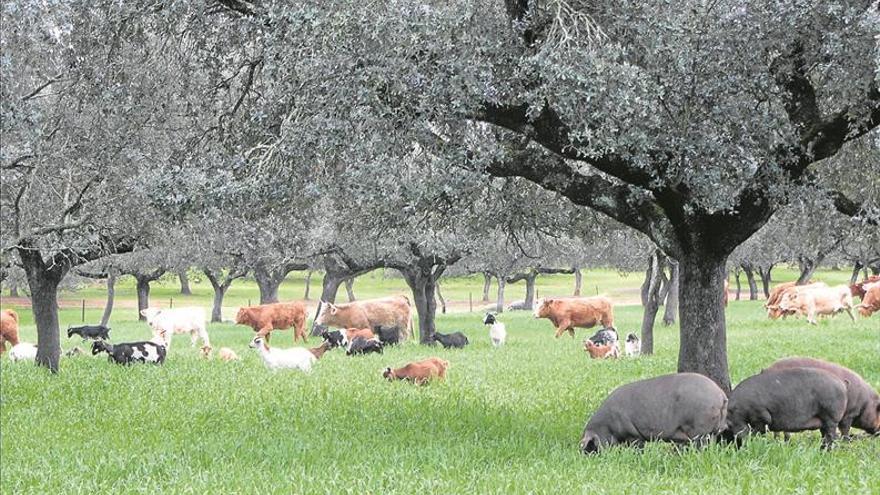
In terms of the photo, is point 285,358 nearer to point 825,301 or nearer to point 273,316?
point 273,316

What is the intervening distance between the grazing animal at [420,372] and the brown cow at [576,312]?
15.4m

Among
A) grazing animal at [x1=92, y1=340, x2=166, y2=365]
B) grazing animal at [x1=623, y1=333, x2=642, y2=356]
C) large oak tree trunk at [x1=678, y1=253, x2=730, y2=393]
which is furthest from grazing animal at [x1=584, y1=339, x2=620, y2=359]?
grazing animal at [x1=92, y1=340, x2=166, y2=365]

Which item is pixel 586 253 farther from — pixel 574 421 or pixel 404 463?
pixel 404 463

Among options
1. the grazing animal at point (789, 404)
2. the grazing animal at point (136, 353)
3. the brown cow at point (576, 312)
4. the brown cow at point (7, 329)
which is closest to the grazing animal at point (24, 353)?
the brown cow at point (7, 329)

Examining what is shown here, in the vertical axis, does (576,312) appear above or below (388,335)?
above

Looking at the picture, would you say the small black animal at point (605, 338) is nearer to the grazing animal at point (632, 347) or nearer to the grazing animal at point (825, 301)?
the grazing animal at point (632, 347)

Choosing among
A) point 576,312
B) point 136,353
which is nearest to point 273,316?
point 576,312

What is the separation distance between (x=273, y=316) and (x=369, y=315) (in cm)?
432

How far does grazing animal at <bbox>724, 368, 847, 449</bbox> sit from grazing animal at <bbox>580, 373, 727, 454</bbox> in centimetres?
46

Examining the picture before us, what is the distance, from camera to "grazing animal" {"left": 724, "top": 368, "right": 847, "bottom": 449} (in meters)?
9.74

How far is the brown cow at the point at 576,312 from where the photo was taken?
32031 millimetres

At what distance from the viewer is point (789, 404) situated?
9.78 m

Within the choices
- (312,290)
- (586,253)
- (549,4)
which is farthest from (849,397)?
(312,290)

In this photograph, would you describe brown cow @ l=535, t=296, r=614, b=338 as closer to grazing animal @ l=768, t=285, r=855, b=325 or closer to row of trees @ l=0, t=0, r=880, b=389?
grazing animal @ l=768, t=285, r=855, b=325
